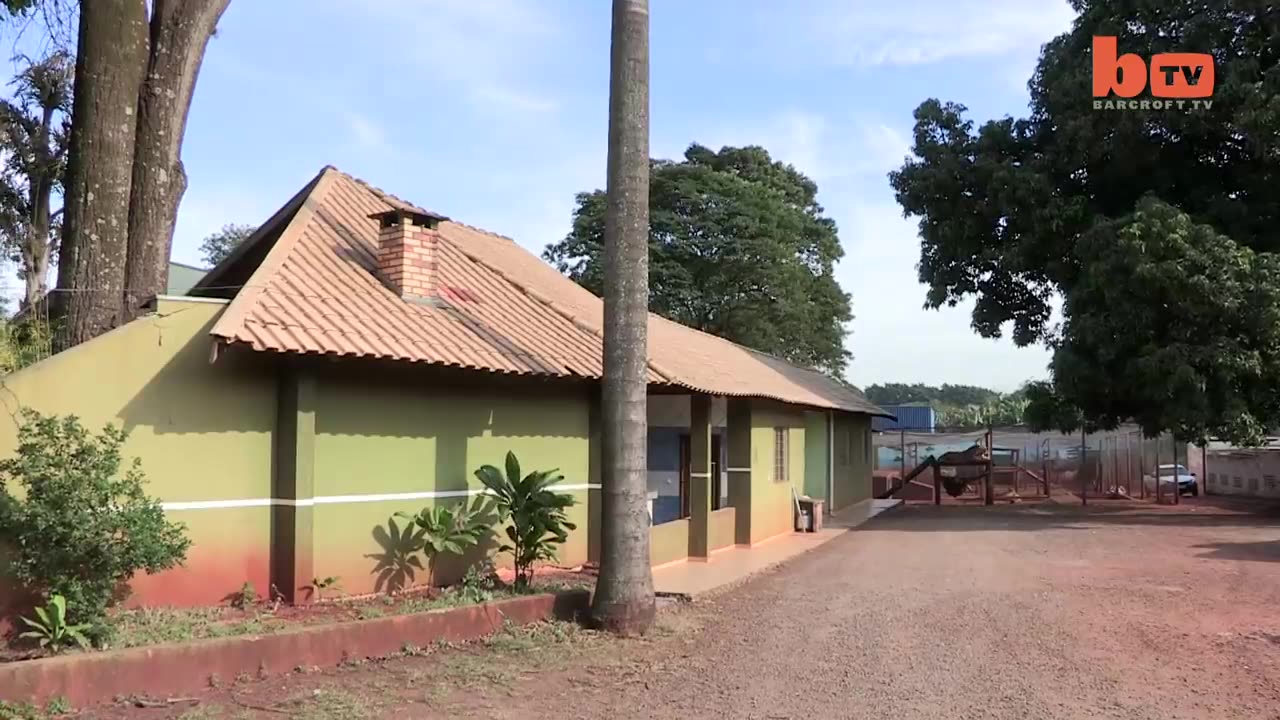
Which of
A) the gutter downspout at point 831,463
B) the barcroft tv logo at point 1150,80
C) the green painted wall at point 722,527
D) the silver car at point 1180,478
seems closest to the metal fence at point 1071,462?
the silver car at point 1180,478

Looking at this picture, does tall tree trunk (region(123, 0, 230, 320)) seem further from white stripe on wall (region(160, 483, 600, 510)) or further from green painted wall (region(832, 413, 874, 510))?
green painted wall (region(832, 413, 874, 510))

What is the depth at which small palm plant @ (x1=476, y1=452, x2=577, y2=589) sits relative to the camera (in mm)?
9398

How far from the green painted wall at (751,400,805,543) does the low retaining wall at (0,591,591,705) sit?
26.3 ft

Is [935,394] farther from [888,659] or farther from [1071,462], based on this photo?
[888,659]

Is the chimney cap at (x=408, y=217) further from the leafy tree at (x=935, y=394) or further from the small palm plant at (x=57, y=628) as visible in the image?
the leafy tree at (x=935, y=394)

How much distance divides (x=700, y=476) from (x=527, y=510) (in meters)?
4.52

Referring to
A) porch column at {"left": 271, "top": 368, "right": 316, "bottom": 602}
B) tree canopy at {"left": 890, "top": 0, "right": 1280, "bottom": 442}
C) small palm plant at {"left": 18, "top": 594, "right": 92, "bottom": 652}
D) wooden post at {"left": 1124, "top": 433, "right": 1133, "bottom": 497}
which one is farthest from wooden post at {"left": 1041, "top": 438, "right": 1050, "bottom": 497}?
small palm plant at {"left": 18, "top": 594, "right": 92, "bottom": 652}

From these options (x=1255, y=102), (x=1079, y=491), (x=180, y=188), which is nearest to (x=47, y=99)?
(x=180, y=188)

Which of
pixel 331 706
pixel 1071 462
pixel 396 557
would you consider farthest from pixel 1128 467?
pixel 331 706

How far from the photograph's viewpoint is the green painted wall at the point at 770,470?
1591cm

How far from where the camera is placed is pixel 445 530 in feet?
30.0

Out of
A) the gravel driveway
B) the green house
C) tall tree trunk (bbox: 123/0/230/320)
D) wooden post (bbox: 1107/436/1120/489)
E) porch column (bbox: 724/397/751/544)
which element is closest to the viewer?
the gravel driveway

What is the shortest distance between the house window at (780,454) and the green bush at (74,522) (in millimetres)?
12096

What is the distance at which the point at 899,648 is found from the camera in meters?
8.12
